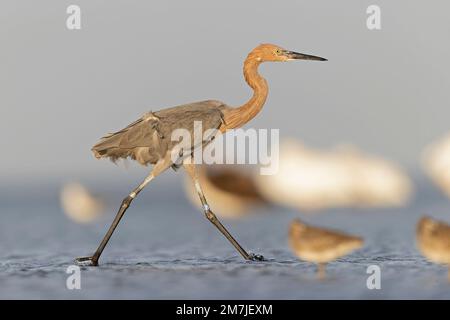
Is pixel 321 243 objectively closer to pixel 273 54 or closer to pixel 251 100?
pixel 251 100

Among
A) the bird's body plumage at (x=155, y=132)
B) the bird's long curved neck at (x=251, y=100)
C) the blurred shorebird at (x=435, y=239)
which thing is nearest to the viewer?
the blurred shorebird at (x=435, y=239)

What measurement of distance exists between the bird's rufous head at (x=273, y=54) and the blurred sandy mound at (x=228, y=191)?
61.4ft

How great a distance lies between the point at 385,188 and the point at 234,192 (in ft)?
29.8

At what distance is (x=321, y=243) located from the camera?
12.7 metres

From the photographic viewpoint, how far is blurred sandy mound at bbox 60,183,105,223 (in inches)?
1396

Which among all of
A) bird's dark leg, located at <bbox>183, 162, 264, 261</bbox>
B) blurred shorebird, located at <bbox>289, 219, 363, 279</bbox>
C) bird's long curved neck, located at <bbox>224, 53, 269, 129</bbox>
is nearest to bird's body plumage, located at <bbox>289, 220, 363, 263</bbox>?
blurred shorebird, located at <bbox>289, 219, 363, 279</bbox>

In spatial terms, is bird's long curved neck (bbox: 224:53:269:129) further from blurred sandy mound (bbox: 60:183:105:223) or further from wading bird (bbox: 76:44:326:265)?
blurred sandy mound (bbox: 60:183:105:223)

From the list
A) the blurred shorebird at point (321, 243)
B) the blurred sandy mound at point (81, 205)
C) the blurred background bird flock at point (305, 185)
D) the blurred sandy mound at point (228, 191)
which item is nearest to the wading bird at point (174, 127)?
the blurred shorebird at point (321, 243)

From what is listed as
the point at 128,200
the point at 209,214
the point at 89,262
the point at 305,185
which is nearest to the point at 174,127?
the point at 128,200

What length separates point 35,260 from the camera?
15.8 metres

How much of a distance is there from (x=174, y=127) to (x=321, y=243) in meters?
2.91

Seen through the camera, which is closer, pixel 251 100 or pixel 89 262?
pixel 89 262

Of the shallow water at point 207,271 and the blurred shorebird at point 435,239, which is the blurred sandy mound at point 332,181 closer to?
the shallow water at point 207,271

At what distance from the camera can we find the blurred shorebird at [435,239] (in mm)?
12336
